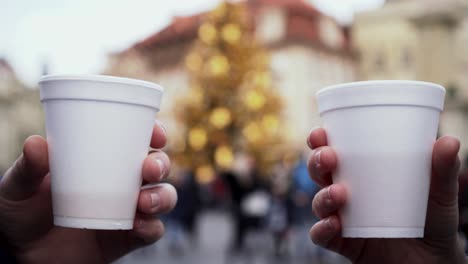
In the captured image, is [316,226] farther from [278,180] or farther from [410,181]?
[278,180]

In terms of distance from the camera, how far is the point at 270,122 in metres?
25.1

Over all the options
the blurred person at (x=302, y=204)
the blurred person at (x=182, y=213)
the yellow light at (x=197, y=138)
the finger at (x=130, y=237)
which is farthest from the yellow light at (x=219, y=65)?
the finger at (x=130, y=237)

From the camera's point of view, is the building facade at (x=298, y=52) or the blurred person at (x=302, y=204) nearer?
the blurred person at (x=302, y=204)

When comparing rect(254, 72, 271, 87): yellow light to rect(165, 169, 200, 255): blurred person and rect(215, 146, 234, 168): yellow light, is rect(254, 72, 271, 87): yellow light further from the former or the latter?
rect(165, 169, 200, 255): blurred person

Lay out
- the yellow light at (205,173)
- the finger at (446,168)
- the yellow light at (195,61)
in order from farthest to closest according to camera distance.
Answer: the yellow light at (195,61), the yellow light at (205,173), the finger at (446,168)

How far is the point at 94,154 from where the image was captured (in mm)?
1396

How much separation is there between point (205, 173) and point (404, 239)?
23.8 meters

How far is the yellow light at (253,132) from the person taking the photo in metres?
24.9

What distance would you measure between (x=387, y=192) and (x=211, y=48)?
24.2 m

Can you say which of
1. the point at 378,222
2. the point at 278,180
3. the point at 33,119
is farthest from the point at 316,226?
the point at 33,119

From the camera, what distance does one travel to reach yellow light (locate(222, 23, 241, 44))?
2505 centimetres

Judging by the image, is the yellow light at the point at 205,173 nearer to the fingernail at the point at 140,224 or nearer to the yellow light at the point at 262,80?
the yellow light at the point at 262,80

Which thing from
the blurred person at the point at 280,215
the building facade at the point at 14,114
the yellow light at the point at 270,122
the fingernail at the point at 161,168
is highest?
the fingernail at the point at 161,168

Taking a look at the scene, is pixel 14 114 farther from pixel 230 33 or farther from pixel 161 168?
pixel 161 168
